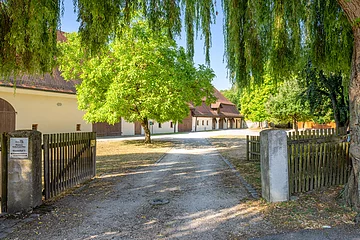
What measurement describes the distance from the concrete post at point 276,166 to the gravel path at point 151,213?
0.66m

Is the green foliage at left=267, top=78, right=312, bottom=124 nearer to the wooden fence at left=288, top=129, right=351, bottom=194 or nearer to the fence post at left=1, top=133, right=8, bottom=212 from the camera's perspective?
the wooden fence at left=288, top=129, right=351, bottom=194

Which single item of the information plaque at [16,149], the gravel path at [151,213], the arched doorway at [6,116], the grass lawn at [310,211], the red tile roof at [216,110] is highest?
the red tile roof at [216,110]

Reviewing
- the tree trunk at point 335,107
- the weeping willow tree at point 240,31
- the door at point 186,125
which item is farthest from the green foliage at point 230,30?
the door at point 186,125

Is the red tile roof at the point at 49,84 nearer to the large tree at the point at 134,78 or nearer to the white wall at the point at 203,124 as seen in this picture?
the large tree at the point at 134,78

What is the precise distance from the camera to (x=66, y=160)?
6.07 meters

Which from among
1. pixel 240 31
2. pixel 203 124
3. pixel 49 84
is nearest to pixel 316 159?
pixel 240 31

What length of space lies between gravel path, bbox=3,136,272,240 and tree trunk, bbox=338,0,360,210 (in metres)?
1.74

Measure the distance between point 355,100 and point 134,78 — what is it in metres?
11.9

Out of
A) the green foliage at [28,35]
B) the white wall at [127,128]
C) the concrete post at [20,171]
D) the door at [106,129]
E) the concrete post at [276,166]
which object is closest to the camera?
the green foliage at [28,35]

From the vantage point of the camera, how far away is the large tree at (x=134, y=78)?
48.2 ft

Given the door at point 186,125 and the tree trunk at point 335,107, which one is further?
the door at point 186,125

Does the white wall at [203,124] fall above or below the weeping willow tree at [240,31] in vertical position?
below

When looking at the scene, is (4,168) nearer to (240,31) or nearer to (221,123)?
(240,31)

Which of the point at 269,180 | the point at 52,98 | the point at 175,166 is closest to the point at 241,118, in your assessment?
the point at 52,98
